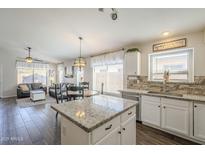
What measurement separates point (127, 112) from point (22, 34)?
469 centimetres

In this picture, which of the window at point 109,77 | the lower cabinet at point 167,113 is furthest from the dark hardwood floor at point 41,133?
the window at point 109,77

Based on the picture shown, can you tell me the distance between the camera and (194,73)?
265 cm

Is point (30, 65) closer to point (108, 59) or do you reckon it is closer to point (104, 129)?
point (108, 59)

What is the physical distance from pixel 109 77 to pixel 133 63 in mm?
1560

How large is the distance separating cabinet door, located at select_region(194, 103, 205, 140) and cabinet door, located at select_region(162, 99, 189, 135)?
125mm

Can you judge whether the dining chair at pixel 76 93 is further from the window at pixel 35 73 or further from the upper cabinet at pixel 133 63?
the window at pixel 35 73

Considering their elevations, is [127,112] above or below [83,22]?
below

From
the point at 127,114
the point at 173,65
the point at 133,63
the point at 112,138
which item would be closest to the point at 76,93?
the point at 133,63

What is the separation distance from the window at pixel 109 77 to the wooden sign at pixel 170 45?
1484 millimetres

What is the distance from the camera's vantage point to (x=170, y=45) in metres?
2.99

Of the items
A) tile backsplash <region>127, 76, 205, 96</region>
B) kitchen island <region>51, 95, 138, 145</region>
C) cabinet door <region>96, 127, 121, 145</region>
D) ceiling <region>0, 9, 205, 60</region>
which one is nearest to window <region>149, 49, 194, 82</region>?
tile backsplash <region>127, 76, 205, 96</region>

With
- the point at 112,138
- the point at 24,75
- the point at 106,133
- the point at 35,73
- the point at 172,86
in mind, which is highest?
the point at 35,73
